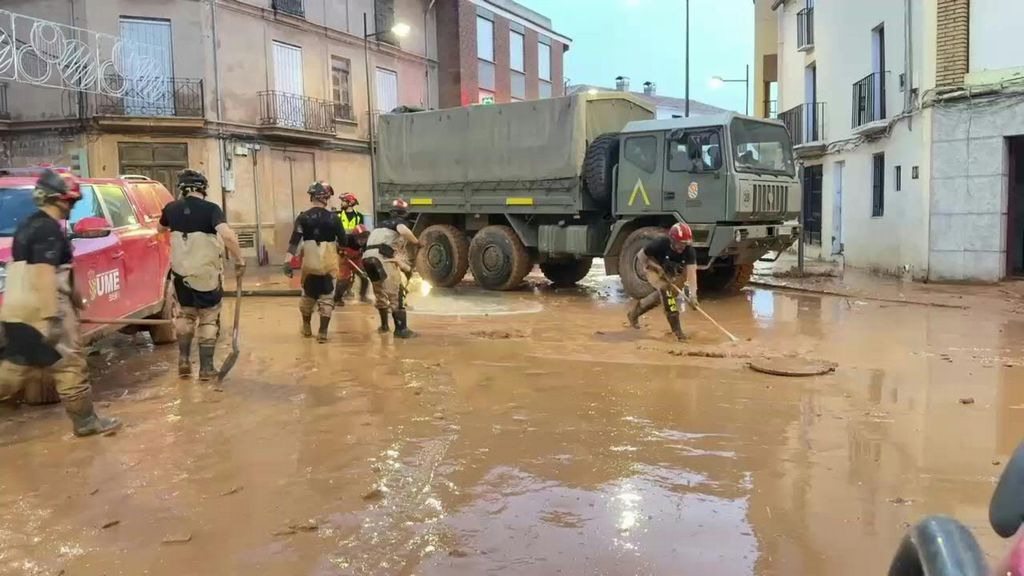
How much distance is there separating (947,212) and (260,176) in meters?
16.2

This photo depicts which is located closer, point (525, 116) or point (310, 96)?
point (525, 116)

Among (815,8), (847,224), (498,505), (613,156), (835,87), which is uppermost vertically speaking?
(815,8)

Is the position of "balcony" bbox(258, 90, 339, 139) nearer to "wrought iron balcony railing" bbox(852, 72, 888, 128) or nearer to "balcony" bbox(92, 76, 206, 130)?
"balcony" bbox(92, 76, 206, 130)

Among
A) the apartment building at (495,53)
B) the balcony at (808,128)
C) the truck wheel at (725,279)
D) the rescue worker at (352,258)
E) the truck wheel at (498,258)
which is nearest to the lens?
the rescue worker at (352,258)

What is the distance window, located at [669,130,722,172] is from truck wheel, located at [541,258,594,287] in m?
3.49

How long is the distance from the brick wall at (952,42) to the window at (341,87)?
1624 centimetres

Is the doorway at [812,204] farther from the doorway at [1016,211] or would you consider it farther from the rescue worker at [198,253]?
the rescue worker at [198,253]

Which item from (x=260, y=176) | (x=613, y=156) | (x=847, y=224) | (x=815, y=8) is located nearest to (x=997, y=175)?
(x=847, y=224)

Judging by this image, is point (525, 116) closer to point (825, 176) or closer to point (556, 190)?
point (556, 190)

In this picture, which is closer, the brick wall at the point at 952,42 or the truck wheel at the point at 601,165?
the truck wheel at the point at 601,165

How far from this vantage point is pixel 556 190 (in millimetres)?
13047

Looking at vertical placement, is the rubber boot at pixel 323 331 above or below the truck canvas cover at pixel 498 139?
below

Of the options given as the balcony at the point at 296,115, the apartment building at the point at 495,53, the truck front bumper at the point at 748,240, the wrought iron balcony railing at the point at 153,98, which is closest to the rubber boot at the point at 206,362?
the truck front bumper at the point at 748,240

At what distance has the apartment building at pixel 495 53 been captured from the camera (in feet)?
93.9
